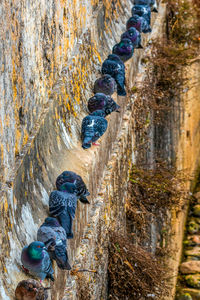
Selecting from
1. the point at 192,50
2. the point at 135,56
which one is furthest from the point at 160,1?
the point at 135,56

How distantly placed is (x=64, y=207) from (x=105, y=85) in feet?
5.91

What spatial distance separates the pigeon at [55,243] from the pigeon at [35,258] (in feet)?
0.55

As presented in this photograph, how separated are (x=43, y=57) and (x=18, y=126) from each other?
77 centimetres

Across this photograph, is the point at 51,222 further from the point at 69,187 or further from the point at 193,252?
the point at 193,252

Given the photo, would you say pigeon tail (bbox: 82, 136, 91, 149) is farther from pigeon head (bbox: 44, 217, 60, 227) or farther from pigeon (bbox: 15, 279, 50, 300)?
pigeon (bbox: 15, 279, 50, 300)

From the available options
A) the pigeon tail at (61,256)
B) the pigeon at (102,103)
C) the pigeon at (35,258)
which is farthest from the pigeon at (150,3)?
the pigeon at (35,258)

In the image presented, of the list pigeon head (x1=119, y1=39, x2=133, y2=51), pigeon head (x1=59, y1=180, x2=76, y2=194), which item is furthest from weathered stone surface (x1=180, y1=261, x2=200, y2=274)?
pigeon head (x1=59, y1=180, x2=76, y2=194)

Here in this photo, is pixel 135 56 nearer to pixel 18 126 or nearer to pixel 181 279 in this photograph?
pixel 18 126

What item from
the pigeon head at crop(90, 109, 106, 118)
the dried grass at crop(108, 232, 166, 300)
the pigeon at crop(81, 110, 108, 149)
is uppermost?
the pigeon head at crop(90, 109, 106, 118)

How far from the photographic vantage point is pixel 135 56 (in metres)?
6.05

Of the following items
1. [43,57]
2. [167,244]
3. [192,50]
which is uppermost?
[192,50]

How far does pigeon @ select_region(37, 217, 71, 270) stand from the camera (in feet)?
9.62

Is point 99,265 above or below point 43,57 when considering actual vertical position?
below

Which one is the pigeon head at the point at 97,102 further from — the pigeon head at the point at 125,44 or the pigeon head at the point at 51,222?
the pigeon head at the point at 51,222
